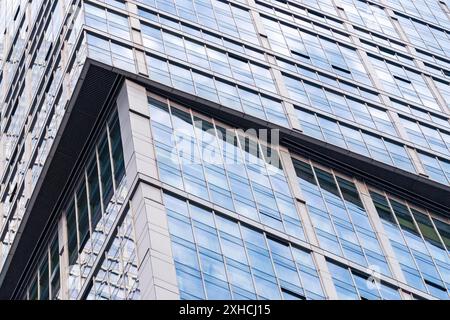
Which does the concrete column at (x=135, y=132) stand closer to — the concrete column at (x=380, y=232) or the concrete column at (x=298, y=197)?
the concrete column at (x=298, y=197)

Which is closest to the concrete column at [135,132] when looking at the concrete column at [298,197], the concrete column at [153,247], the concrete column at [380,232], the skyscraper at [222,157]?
the skyscraper at [222,157]

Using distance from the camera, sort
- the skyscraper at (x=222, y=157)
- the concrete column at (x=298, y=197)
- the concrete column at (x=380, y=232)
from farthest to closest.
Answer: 1. the concrete column at (x=380, y=232)
2. the concrete column at (x=298, y=197)
3. the skyscraper at (x=222, y=157)

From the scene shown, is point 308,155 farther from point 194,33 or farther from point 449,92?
point 449,92

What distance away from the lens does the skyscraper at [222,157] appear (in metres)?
55.0

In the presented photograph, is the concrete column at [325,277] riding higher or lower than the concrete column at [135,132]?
lower

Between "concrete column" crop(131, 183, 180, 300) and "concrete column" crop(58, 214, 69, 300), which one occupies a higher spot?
"concrete column" crop(58, 214, 69, 300)

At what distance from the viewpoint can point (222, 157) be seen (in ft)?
201

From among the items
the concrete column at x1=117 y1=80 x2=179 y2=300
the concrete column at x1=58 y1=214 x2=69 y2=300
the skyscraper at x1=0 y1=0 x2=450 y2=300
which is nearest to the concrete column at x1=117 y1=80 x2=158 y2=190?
Answer: the concrete column at x1=117 y1=80 x2=179 y2=300

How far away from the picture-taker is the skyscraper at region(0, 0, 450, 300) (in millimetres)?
54969

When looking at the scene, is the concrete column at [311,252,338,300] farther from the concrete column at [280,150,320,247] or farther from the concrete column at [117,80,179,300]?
the concrete column at [117,80,179,300]

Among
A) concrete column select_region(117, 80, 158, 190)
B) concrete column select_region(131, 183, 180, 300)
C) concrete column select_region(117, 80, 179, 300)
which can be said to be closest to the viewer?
concrete column select_region(131, 183, 180, 300)

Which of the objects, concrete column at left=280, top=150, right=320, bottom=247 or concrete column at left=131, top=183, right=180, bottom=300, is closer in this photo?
concrete column at left=131, top=183, right=180, bottom=300

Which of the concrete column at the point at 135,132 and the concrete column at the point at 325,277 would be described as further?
the concrete column at the point at 135,132

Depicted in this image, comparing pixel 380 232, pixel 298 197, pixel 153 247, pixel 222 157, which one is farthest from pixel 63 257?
pixel 380 232
